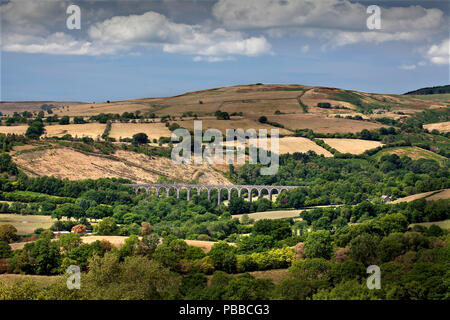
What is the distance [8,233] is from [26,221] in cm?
1057

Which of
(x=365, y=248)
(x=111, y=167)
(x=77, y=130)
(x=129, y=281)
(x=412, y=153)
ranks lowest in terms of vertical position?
(x=129, y=281)

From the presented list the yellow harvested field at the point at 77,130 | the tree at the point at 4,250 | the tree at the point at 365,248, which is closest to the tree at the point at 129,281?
the tree at the point at 4,250

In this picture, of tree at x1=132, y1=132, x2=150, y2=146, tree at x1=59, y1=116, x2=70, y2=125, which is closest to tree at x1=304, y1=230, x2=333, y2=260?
tree at x1=132, y1=132, x2=150, y2=146

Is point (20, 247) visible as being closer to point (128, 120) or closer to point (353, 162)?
point (353, 162)

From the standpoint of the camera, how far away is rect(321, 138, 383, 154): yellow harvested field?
134 metres

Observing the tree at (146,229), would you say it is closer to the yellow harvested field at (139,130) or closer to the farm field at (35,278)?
the farm field at (35,278)

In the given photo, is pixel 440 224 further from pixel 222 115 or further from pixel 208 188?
pixel 222 115

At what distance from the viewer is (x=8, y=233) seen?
69562 millimetres

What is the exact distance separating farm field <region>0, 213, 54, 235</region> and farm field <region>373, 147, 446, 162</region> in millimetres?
70401

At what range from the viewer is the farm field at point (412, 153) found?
13262cm

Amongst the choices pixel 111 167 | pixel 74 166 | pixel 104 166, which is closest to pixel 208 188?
pixel 111 167
